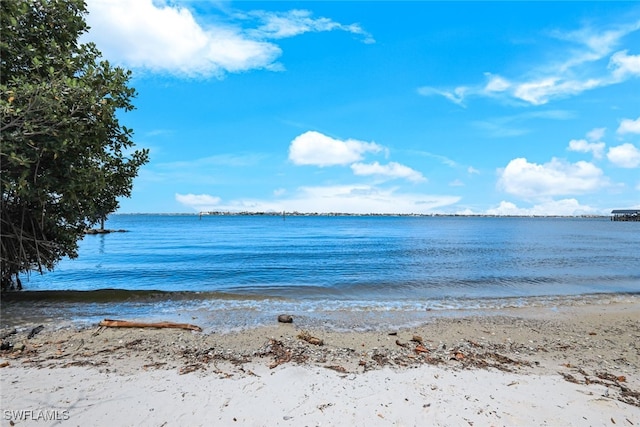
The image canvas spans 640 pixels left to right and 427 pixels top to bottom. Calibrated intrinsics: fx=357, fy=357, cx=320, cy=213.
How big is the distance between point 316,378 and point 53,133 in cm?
839

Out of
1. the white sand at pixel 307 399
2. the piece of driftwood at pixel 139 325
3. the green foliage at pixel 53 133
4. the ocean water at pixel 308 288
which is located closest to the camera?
the white sand at pixel 307 399

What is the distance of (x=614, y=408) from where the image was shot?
579 centimetres

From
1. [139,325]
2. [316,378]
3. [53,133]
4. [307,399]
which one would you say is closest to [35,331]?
[139,325]

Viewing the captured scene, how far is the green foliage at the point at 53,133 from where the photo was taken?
27.6ft

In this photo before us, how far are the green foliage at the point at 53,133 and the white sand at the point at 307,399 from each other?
5145 mm

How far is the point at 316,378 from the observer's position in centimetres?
670

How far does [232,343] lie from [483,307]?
10.6m

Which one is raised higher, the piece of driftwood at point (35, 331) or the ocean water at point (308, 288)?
the piece of driftwood at point (35, 331)

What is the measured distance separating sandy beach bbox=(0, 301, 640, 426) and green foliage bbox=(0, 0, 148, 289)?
440 cm

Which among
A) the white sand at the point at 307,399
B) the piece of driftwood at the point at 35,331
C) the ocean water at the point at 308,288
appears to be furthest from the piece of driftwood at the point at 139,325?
the white sand at the point at 307,399

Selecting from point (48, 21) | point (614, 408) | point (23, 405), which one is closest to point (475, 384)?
point (614, 408)

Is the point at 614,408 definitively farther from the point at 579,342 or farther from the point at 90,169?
the point at 90,169

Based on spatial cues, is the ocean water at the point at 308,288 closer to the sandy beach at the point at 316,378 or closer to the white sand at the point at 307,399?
the sandy beach at the point at 316,378

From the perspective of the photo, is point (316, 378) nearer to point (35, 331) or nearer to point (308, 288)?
point (35, 331)
